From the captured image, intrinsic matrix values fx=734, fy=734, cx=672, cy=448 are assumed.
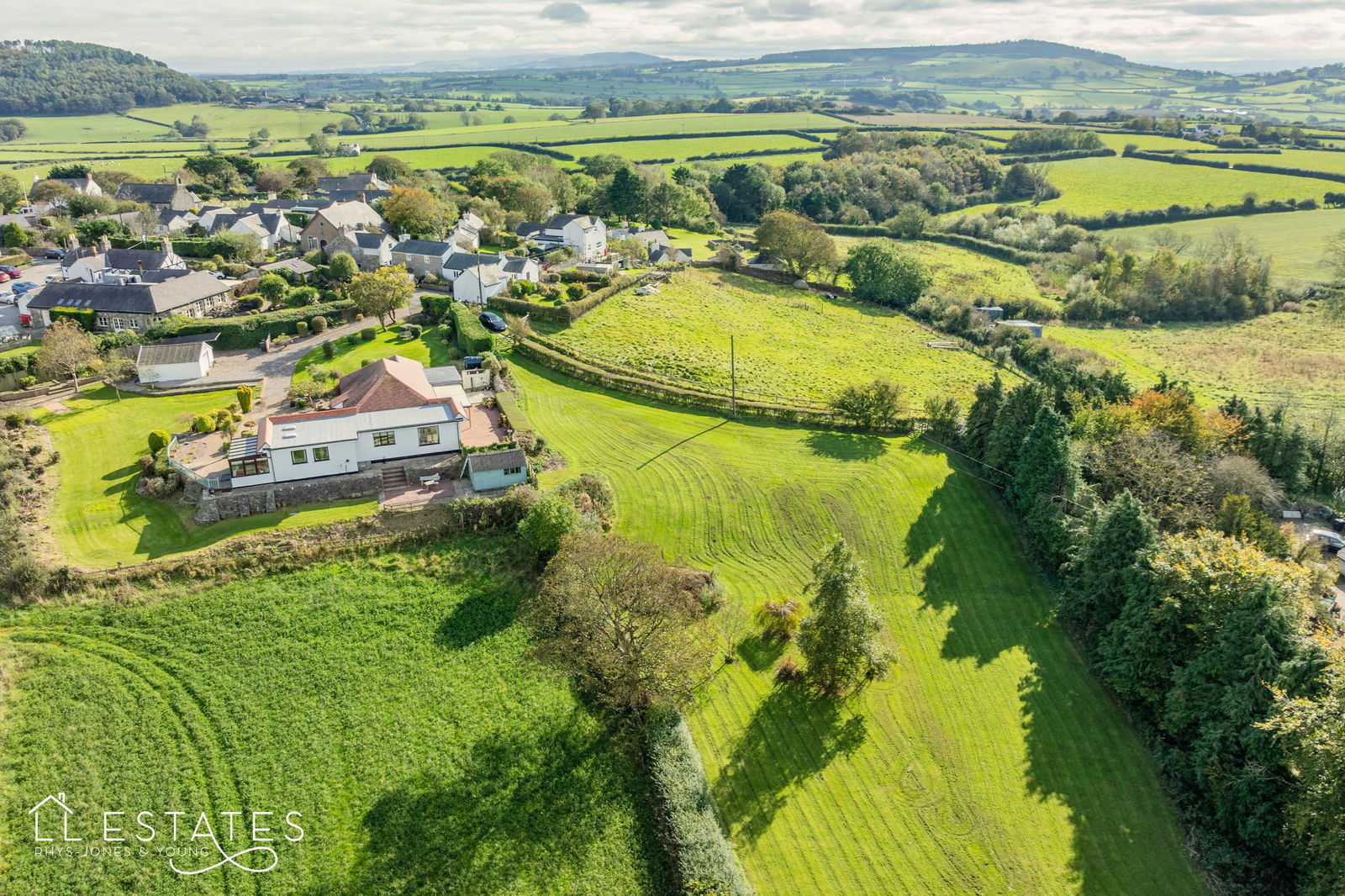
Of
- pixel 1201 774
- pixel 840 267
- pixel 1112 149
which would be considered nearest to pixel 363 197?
pixel 840 267

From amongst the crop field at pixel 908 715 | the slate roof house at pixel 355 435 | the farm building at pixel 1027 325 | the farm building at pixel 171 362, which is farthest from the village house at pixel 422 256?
the farm building at pixel 1027 325

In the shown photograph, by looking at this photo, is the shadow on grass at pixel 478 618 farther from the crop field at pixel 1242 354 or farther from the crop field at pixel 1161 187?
the crop field at pixel 1161 187

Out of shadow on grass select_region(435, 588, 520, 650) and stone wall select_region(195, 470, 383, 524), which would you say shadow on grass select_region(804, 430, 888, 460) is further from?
stone wall select_region(195, 470, 383, 524)

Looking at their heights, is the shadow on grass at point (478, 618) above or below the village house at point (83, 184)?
below

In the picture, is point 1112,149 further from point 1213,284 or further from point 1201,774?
point 1201,774

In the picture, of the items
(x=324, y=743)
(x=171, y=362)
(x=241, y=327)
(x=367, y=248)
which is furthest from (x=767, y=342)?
(x=324, y=743)

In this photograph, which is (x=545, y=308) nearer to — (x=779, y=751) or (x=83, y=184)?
(x=779, y=751)
